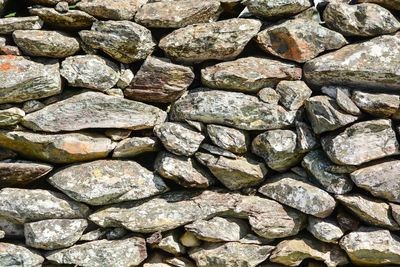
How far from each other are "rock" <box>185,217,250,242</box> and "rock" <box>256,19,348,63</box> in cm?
245

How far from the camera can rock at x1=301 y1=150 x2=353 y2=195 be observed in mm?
5230

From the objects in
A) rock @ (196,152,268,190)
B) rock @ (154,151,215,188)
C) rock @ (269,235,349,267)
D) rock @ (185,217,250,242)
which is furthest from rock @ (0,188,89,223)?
rock @ (269,235,349,267)

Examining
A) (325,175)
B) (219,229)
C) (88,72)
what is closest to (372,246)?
(325,175)

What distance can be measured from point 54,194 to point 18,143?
33.8 inches

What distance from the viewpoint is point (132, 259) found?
547 cm

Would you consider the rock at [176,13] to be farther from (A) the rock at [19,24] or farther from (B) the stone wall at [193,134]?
(A) the rock at [19,24]

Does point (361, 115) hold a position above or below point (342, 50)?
below

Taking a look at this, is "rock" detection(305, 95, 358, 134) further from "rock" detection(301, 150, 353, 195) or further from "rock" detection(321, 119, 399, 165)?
"rock" detection(301, 150, 353, 195)

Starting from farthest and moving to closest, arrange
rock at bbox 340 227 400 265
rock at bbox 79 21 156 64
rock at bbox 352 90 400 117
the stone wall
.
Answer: rock at bbox 79 21 156 64
the stone wall
rock at bbox 340 227 400 265
rock at bbox 352 90 400 117

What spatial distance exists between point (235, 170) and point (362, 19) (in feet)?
8.52

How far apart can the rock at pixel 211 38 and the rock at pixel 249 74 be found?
0.22m

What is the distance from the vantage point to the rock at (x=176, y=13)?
538 centimetres

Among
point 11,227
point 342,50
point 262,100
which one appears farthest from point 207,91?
point 11,227

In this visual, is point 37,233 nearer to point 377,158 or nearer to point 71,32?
point 71,32
